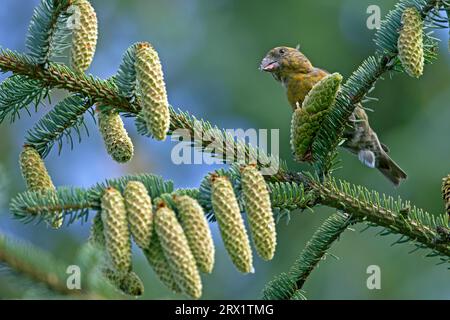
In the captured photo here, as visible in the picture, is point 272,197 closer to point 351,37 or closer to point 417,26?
point 417,26

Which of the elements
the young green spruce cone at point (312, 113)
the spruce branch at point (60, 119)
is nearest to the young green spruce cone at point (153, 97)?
the spruce branch at point (60, 119)

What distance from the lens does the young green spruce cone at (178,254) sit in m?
1.55

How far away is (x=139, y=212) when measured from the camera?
1641 mm

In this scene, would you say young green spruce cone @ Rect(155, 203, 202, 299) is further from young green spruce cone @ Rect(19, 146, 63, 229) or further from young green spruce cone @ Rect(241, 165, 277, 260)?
young green spruce cone @ Rect(19, 146, 63, 229)

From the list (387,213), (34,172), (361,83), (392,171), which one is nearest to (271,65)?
(392,171)

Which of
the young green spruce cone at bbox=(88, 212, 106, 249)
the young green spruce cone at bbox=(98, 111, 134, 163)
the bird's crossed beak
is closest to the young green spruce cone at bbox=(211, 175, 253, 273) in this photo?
the young green spruce cone at bbox=(88, 212, 106, 249)

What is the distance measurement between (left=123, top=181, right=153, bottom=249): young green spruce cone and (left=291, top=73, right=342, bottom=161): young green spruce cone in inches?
28.6

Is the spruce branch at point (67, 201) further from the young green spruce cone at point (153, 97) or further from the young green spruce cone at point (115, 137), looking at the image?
the young green spruce cone at point (115, 137)

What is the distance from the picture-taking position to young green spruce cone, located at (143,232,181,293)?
5.31ft

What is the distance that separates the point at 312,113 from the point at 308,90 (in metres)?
1.99

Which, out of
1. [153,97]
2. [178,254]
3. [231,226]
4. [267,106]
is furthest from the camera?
[267,106]

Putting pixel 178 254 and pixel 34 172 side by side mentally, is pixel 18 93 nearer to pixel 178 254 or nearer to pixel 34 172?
pixel 34 172

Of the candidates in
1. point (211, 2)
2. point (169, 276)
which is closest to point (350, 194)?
point (169, 276)
